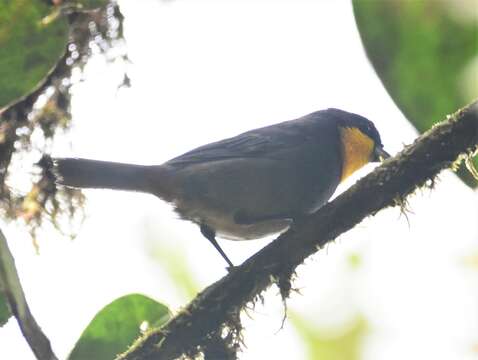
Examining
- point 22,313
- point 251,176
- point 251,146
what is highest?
point 251,146

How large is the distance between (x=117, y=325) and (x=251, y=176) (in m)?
2.13

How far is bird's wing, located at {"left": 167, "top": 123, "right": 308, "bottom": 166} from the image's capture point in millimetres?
4590

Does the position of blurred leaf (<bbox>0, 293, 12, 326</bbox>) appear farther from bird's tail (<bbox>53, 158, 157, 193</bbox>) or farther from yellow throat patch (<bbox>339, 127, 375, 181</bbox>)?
yellow throat patch (<bbox>339, 127, 375, 181</bbox>)

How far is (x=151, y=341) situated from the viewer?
2693 millimetres

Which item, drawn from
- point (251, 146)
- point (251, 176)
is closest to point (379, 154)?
point (251, 146)

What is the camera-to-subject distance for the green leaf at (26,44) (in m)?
1.82

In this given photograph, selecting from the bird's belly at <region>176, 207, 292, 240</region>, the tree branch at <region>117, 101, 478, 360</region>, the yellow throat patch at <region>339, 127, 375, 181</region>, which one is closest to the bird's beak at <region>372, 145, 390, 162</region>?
the yellow throat patch at <region>339, 127, 375, 181</region>

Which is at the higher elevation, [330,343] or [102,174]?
[102,174]

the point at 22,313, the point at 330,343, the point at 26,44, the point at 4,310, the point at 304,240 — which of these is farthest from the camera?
the point at 330,343

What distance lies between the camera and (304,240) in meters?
2.70

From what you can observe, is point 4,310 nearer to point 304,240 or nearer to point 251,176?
point 304,240

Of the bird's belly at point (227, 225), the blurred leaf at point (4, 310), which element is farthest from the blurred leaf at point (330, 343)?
the blurred leaf at point (4, 310)

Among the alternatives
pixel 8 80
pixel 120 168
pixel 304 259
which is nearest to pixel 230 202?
pixel 120 168

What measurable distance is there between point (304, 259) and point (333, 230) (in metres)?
0.28
